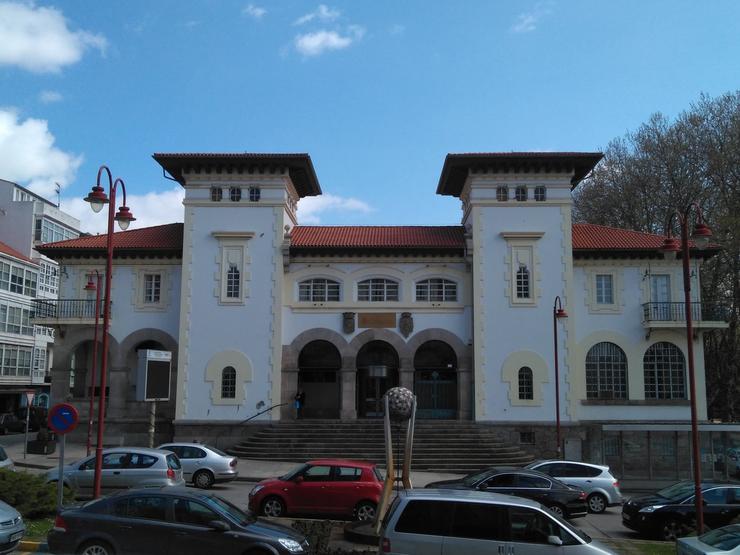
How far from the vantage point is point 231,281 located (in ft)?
104

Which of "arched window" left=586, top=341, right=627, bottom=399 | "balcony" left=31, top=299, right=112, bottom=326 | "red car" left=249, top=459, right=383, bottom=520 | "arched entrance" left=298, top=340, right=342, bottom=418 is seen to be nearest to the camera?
"red car" left=249, top=459, right=383, bottom=520

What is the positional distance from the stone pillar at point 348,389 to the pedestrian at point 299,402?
6.01 feet

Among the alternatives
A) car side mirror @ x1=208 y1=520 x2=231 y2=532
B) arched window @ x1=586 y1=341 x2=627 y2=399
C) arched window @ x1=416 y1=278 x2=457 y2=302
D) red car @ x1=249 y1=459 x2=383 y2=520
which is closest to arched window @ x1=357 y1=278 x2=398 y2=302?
arched window @ x1=416 y1=278 x2=457 y2=302

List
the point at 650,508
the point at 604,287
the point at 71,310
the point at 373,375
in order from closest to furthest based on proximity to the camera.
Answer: the point at 650,508, the point at 604,287, the point at 71,310, the point at 373,375

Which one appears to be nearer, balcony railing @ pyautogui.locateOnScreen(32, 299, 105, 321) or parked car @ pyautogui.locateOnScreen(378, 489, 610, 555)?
parked car @ pyautogui.locateOnScreen(378, 489, 610, 555)

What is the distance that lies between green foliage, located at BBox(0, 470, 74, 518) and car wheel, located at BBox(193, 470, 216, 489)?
23.0 feet

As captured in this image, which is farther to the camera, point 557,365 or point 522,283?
point 522,283

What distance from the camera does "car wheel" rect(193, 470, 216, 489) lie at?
72.4 ft

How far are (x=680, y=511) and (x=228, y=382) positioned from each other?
19.7m

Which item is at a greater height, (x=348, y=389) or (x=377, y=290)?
(x=377, y=290)

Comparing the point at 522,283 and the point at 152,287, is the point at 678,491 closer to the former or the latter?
the point at 522,283

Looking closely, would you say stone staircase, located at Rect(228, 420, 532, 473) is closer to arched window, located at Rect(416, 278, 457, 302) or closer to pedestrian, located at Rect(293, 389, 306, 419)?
pedestrian, located at Rect(293, 389, 306, 419)

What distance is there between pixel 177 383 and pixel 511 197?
16.8m

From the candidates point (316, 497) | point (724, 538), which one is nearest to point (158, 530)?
point (316, 497)
